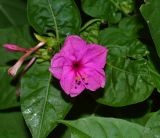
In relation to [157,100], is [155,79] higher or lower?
higher

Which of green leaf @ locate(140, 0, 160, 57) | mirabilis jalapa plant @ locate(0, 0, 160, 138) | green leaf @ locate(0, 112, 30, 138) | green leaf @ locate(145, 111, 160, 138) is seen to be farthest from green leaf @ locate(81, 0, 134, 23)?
green leaf @ locate(0, 112, 30, 138)

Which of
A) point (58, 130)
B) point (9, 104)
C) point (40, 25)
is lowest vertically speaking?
point (58, 130)

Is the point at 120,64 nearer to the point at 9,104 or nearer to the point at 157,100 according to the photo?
the point at 157,100

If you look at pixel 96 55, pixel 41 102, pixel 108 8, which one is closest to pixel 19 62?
pixel 41 102

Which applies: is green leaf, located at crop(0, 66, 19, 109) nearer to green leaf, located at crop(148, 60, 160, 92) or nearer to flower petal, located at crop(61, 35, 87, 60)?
→ flower petal, located at crop(61, 35, 87, 60)

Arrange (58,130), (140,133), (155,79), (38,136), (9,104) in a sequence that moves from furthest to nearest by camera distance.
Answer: (58,130) → (9,104) → (155,79) → (38,136) → (140,133)

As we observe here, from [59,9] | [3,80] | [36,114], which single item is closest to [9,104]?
[3,80]

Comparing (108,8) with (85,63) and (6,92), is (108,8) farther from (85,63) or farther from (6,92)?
(6,92)
